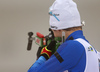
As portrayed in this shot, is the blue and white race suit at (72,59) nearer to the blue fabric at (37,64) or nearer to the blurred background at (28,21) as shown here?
the blue fabric at (37,64)

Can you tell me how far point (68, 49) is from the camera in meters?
0.73

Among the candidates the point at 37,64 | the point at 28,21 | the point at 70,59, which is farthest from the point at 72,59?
the point at 28,21

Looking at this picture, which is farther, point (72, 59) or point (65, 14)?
point (65, 14)

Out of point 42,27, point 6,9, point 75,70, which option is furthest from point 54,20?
point 6,9

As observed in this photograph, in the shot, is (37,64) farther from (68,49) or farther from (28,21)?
(28,21)

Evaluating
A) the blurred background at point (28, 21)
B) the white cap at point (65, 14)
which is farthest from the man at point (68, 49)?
the blurred background at point (28, 21)

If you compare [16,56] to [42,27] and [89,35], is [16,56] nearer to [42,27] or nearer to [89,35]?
[42,27]

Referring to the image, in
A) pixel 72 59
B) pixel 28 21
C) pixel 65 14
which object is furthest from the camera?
pixel 28 21

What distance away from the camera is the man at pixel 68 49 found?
0.73m

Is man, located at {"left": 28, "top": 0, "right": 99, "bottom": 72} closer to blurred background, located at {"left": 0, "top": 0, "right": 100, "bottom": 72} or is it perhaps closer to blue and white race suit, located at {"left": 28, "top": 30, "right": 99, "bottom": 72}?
blue and white race suit, located at {"left": 28, "top": 30, "right": 99, "bottom": 72}

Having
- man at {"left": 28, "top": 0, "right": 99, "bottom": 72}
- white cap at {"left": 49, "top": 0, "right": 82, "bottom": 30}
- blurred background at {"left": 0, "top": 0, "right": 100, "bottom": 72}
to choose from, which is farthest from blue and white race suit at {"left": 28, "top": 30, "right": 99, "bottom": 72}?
blurred background at {"left": 0, "top": 0, "right": 100, "bottom": 72}

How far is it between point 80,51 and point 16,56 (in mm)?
1695

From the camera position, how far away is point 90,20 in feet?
7.55

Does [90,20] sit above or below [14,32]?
above
